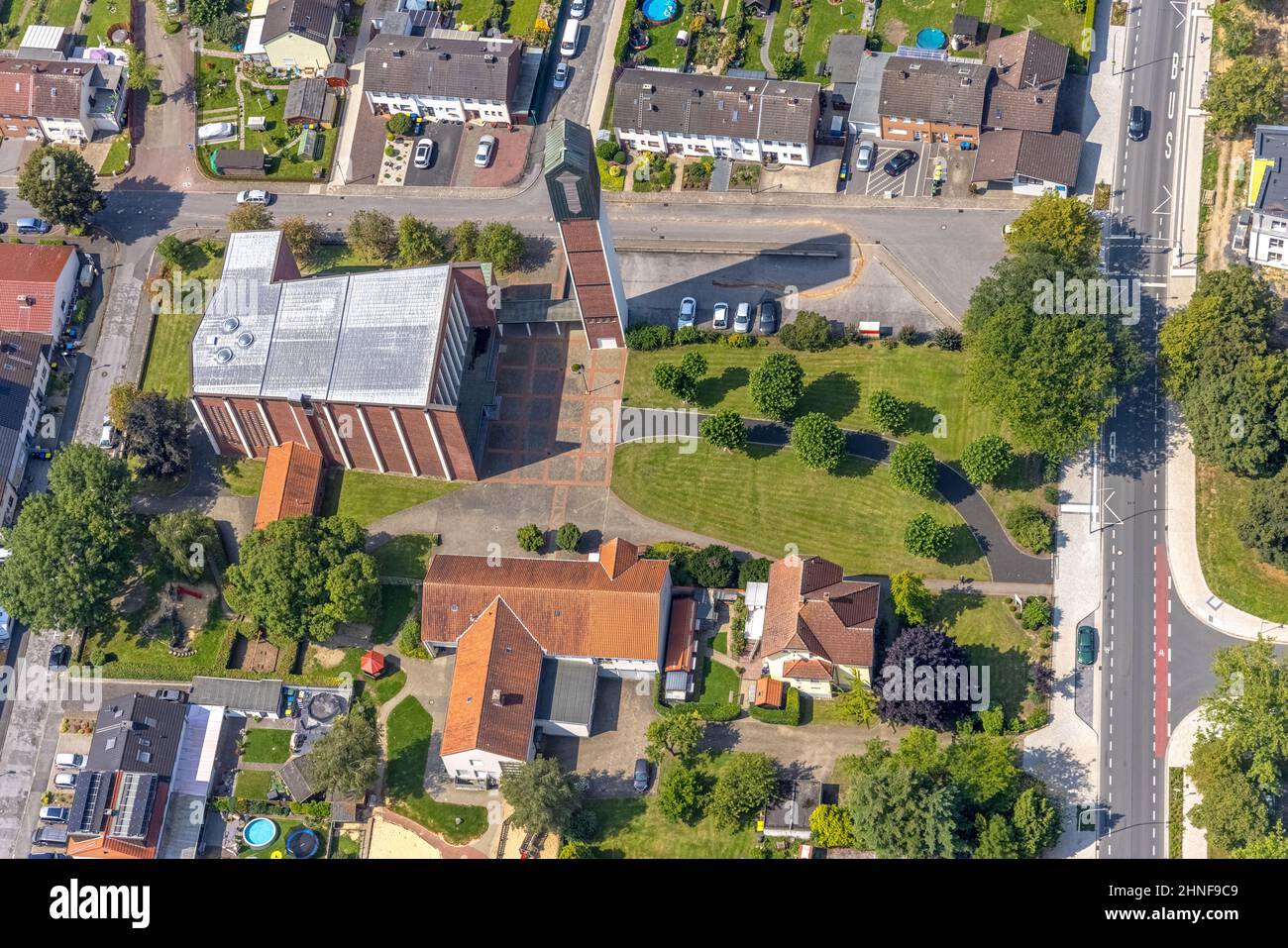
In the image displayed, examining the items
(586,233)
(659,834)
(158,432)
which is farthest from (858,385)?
(158,432)

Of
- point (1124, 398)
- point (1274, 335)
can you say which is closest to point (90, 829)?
point (1124, 398)

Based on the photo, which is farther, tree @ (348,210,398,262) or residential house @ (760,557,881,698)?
tree @ (348,210,398,262)

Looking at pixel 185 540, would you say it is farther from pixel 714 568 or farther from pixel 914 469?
pixel 914 469

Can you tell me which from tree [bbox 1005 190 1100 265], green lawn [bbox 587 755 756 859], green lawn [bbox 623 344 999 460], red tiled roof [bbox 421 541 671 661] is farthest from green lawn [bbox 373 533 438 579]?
tree [bbox 1005 190 1100 265]

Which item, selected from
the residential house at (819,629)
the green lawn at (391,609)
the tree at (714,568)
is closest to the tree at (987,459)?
the residential house at (819,629)

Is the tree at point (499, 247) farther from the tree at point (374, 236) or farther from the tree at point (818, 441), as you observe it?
the tree at point (818, 441)

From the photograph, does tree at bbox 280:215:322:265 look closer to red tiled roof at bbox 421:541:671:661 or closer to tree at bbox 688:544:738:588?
red tiled roof at bbox 421:541:671:661
